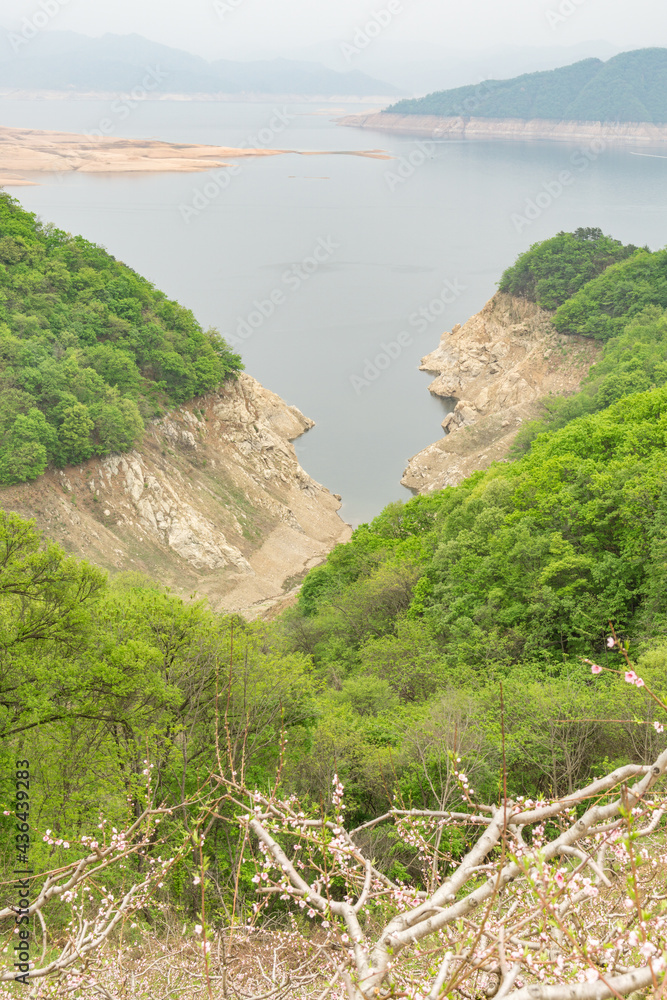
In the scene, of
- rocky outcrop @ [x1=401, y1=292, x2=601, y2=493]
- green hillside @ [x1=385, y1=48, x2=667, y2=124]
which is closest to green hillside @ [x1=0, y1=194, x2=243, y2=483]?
rocky outcrop @ [x1=401, y1=292, x2=601, y2=493]

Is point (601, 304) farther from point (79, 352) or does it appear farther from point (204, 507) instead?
point (79, 352)

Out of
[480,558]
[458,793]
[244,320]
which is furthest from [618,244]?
[458,793]

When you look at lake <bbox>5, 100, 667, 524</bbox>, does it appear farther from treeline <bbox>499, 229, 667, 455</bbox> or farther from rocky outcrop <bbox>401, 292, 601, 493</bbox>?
treeline <bbox>499, 229, 667, 455</bbox>

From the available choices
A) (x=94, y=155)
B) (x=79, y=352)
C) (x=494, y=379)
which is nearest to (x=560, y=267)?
(x=494, y=379)

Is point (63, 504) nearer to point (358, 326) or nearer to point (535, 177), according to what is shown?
point (358, 326)

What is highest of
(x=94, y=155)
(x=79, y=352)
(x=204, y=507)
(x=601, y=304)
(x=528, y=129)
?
(x=528, y=129)

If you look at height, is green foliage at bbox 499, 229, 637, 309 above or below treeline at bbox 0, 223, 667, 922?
above

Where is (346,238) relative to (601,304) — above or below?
above

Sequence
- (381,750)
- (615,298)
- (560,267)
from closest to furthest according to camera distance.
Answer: (381,750) → (615,298) → (560,267)
